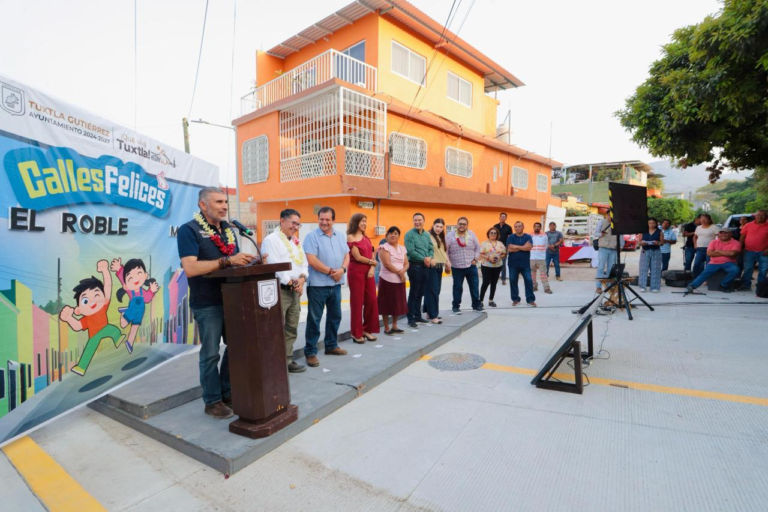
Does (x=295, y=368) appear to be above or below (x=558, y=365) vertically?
below

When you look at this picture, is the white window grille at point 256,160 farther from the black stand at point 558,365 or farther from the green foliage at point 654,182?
the green foliage at point 654,182

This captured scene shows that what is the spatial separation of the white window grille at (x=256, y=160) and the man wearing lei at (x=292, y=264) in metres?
11.3

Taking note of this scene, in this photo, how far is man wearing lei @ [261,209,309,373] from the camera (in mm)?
4121

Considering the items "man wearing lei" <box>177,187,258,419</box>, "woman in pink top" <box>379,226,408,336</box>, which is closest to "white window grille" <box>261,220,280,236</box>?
"woman in pink top" <box>379,226,408,336</box>

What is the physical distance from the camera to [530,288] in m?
8.11

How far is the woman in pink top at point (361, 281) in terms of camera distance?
5.21m

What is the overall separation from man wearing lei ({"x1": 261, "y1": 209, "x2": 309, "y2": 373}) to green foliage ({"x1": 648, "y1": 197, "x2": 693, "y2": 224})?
42.1 m

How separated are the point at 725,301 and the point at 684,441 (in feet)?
21.5

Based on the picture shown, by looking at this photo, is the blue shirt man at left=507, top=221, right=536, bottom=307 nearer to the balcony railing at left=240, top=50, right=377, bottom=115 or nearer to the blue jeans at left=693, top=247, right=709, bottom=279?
the blue jeans at left=693, top=247, right=709, bottom=279

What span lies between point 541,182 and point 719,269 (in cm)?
1667

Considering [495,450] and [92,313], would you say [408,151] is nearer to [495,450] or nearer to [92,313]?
[92,313]

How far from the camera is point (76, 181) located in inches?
128

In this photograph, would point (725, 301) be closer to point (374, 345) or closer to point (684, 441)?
point (684, 441)

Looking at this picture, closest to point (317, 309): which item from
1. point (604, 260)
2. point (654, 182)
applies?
point (604, 260)
